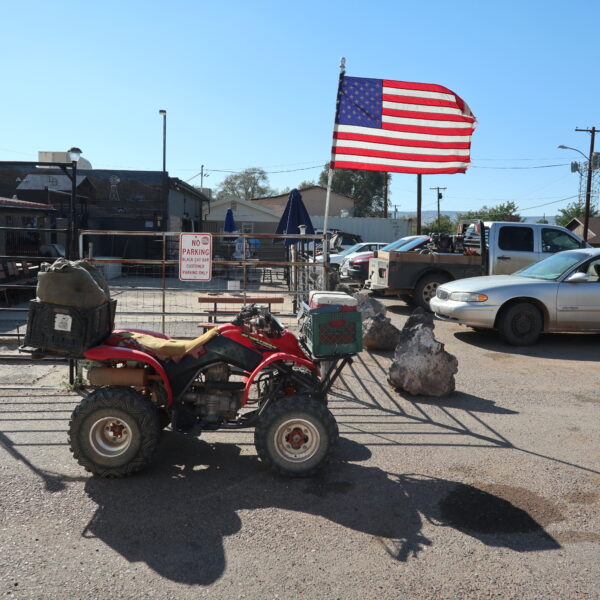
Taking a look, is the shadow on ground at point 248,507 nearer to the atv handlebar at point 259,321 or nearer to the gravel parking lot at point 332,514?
the gravel parking lot at point 332,514

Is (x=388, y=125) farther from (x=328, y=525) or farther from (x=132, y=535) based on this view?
(x=132, y=535)

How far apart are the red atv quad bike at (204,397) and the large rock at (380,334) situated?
4.18 m

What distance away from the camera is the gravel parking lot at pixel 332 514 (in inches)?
126

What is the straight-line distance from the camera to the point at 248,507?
4051 mm

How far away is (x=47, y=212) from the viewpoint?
696 inches

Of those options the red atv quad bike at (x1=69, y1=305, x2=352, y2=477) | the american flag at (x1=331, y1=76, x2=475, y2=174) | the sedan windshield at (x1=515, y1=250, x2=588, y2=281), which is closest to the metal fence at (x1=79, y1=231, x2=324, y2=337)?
the american flag at (x1=331, y1=76, x2=475, y2=174)

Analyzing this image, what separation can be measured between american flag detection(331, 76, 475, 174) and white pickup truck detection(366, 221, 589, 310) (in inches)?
222

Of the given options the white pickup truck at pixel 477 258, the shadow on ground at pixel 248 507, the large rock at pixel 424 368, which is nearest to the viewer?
the shadow on ground at pixel 248 507

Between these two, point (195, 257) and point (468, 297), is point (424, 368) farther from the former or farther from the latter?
point (468, 297)

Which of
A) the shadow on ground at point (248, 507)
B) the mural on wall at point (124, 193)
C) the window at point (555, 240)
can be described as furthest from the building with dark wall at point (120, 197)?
the shadow on ground at point (248, 507)

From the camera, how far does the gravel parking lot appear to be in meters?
3.21

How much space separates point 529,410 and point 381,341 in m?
2.99

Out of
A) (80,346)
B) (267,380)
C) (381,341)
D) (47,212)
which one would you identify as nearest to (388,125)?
(381,341)

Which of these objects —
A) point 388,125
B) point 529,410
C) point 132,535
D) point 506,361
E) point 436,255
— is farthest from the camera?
point 436,255
